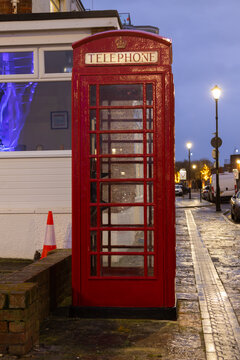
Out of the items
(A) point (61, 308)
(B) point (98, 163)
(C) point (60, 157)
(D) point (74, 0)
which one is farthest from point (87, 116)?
(D) point (74, 0)

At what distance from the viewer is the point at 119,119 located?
18.5 feet

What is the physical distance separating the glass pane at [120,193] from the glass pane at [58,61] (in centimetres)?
500

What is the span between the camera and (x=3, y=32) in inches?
402

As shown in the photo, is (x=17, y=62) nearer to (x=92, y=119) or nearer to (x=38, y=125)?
(x=38, y=125)

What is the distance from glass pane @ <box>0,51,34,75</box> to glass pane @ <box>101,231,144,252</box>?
5601mm

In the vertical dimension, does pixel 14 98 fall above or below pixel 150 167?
above

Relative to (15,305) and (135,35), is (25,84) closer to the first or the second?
(135,35)

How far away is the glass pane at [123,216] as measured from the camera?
18.3 ft

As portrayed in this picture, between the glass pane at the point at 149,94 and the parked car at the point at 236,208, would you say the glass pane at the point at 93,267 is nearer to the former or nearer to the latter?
the glass pane at the point at 149,94

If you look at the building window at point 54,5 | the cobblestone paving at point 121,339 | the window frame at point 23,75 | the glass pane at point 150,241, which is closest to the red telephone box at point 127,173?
the glass pane at point 150,241

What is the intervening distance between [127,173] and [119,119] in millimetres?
595

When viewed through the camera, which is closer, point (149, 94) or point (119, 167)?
point (149, 94)

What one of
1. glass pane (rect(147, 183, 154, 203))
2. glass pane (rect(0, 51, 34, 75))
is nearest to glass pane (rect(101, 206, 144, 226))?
glass pane (rect(147, 183, 154, 203))

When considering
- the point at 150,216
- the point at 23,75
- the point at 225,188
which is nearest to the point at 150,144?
the point at 150,216
